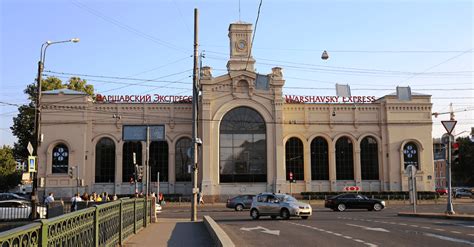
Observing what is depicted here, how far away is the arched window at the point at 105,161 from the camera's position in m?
57.9

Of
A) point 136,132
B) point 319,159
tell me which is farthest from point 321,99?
point 136,132

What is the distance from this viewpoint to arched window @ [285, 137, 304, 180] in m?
59.7

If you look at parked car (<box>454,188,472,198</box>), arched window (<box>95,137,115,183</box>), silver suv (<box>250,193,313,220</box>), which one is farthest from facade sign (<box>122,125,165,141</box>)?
parked car (<box>454,188,472,198</box>)

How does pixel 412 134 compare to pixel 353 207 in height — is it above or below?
above

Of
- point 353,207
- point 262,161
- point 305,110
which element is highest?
point 305,110

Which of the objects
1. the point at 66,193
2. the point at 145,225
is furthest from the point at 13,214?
the point at 66,193

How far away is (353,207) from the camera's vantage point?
40656 millimetres

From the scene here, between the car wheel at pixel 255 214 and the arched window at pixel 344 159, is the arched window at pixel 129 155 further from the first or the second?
the car wheel at pixel 255 214

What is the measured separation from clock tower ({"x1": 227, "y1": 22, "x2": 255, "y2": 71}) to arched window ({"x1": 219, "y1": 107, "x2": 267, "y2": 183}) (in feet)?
21.1

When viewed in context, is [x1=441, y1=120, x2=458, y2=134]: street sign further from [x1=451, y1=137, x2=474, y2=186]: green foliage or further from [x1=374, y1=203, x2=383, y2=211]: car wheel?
[x1=451, y1=137, x2=474, y2=186]: green foliage

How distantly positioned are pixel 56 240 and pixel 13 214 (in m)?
24.3

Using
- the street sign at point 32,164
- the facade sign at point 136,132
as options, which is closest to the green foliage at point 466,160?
the facade sign at point 136,132

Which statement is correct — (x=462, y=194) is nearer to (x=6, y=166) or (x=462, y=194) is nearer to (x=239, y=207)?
(x=239, y=207)

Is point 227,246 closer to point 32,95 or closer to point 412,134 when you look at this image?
point 412,134
